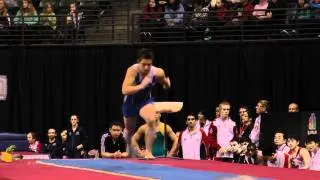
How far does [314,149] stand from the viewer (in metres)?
8.98

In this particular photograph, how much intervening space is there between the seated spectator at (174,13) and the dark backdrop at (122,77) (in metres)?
0.50

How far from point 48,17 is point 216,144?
18.4 feet

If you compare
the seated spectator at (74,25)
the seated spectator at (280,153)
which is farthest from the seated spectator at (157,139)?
the seated spectator at (74,25)

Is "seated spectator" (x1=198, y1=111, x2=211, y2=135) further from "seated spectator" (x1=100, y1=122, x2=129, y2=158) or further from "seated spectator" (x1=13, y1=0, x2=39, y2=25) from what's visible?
"seated spectator" (x1=13, y1=0, x2=39, y2=25)

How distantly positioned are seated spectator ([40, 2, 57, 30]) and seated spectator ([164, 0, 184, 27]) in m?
2.29

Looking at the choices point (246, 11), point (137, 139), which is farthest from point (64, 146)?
point (246, 11)

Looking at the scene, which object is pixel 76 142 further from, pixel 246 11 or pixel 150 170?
pixel 150 170

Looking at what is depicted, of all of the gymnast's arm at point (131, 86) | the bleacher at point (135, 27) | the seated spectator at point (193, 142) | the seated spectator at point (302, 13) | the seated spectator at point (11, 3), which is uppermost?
the seated spectator at point (11, 3)

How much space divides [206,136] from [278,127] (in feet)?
4.13

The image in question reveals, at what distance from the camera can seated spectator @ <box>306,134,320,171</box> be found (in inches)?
344

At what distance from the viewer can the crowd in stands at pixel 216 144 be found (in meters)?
8.80

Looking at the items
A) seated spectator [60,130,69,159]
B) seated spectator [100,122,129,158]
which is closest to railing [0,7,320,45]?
seated spectator [60,130,69,159]

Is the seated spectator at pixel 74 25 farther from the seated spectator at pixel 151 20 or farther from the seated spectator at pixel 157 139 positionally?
the seated spectator at pixel 157 139

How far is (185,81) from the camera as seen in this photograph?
13539 mm
